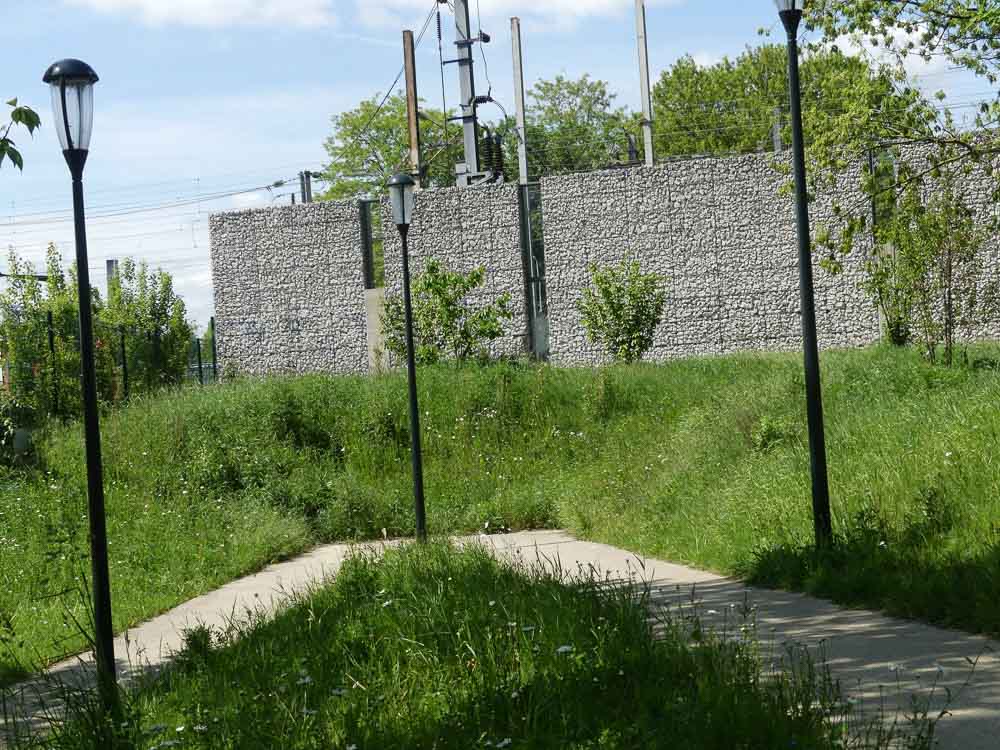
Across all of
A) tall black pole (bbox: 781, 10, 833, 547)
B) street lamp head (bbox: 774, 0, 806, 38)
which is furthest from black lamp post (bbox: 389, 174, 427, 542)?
street lamp head (bbox: 774, 0, 806, 38)

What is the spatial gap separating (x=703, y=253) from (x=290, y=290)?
37.3 ft

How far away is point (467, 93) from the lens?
3150 cm

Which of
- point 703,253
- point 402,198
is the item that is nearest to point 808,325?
point 402,198

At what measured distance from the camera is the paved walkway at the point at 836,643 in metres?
5.29

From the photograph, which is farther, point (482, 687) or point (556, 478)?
point (556, 478)

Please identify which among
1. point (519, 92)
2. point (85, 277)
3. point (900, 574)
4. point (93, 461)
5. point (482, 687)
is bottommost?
point (900, 574)

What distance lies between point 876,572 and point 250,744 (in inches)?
194

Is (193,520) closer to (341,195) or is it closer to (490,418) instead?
(490,418)

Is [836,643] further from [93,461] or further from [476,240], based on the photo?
[476,240]

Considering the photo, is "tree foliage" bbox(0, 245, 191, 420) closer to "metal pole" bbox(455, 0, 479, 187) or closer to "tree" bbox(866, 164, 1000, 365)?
"metal pole" bbox(455, 0, 479, 187)

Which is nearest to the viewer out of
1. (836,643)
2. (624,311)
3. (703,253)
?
(836,643)

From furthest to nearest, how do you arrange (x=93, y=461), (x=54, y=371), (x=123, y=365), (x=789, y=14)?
(x=123, y=365), (x=54, y=371), (x=789, y=14), (x=93, y=461)

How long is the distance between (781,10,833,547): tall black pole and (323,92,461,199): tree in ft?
155

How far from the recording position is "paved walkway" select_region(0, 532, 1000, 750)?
208 inches
